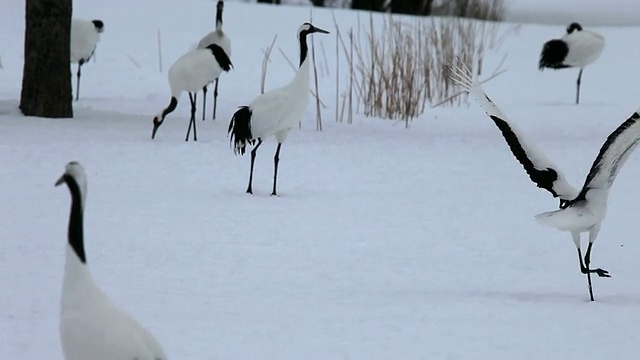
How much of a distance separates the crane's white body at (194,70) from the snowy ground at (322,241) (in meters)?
0.54

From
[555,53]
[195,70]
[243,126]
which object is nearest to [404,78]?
[195,70]

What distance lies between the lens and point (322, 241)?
716 centimetres

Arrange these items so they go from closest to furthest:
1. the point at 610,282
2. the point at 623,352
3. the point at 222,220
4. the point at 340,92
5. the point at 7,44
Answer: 1. the point at 623,352
2. the point at 610,282
3. the point at 222,220
4. the point at 340,92
5. the point at 7,44

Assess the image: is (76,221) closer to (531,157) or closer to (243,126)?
(531,157)

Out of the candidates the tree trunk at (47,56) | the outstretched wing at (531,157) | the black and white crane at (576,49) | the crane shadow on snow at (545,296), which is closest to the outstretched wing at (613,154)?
the outstretched wing at (531,157)

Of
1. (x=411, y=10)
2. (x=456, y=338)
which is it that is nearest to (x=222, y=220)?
(x=456, y=338)

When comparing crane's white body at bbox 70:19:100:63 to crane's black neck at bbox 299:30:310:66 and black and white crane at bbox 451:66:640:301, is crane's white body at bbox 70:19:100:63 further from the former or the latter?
black and white crane at bbox 451:66:640:301

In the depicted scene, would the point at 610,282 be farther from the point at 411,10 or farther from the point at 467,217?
the point at 411,10

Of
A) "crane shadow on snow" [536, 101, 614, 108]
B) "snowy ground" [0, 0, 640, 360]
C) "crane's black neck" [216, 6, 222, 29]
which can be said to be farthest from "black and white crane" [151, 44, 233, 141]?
"crane shadow on snow" [536, 101, 614, 108]

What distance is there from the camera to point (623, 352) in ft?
16.2

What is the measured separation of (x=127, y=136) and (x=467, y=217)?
160 inches

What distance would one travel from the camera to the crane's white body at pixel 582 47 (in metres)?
15.8

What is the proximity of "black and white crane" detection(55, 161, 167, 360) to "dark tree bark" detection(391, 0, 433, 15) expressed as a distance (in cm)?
2271

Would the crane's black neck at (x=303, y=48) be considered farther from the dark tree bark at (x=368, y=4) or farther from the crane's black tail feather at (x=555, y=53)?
the dark tree bark at (x=368, y=4)
